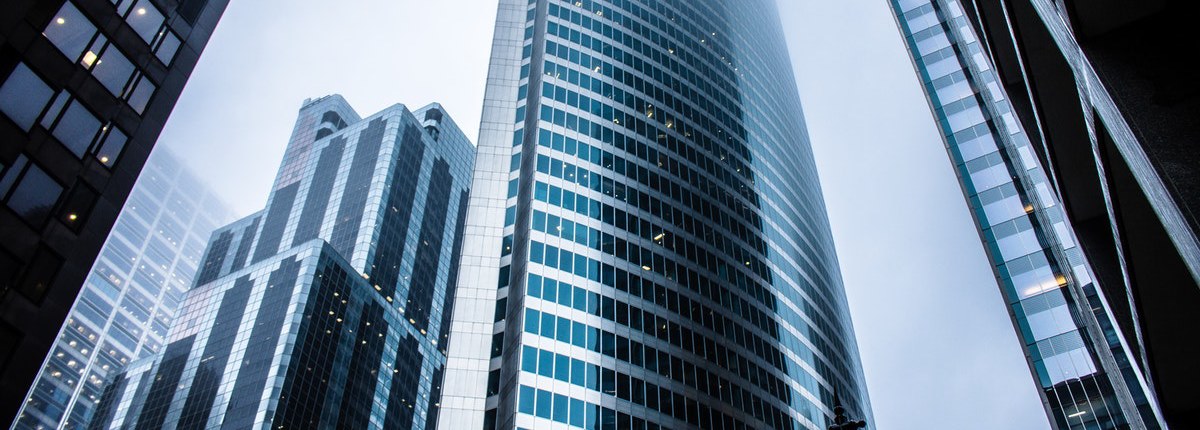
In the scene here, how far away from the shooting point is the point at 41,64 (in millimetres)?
27078

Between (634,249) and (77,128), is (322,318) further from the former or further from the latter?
(77,128)

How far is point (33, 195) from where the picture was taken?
86.5 ft

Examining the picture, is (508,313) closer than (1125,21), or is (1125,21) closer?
(1125,21)

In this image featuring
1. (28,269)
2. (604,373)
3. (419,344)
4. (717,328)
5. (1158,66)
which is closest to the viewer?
(1158,66)

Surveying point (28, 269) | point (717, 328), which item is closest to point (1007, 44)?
point (28, 269)

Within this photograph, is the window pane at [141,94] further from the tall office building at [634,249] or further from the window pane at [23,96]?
the tall office building at [634,249]

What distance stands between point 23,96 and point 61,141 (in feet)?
6.52

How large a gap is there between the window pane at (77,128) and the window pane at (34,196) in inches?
63.3

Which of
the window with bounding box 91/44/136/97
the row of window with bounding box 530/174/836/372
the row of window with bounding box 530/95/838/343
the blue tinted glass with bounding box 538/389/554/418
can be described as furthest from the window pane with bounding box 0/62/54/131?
the row of window with bounding box 530/95/838/343

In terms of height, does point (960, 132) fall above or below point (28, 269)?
above

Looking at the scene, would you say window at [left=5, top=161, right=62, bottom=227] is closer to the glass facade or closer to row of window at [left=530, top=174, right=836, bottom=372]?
the glass facade

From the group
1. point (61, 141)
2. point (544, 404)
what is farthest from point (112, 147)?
point (544, 404)

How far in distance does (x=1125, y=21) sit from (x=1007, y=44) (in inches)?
329

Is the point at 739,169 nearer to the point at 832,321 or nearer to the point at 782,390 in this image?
the point at 832,321
